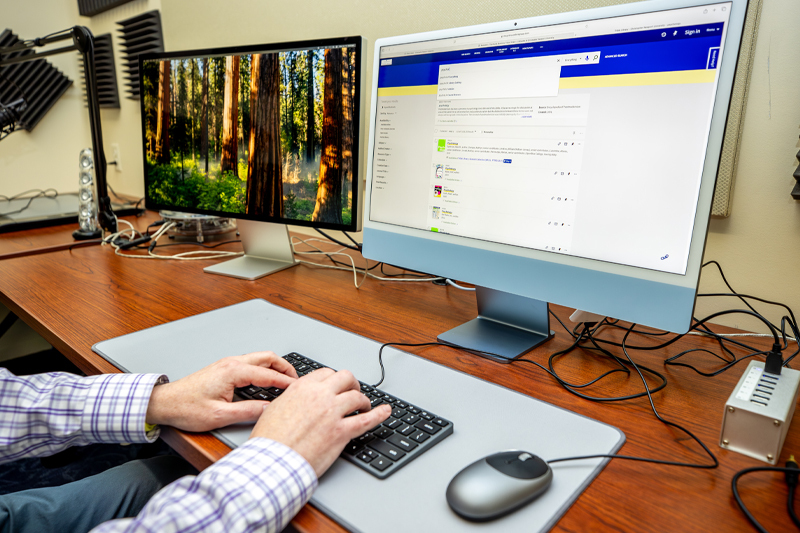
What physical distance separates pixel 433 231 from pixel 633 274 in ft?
1.06

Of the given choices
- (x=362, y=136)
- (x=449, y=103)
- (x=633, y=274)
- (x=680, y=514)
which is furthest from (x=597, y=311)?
(x=362, y=136)

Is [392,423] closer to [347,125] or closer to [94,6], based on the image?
[347,125]

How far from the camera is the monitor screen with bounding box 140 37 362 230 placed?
1013mm

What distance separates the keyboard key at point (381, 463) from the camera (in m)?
0.48

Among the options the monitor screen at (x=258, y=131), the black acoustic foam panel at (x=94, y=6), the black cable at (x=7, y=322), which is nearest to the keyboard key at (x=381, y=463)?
the monitor screen at (x=258, y=131)

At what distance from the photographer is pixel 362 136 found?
1.00 meters

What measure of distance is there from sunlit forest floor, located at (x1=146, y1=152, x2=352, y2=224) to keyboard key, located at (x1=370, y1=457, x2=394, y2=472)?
620mm

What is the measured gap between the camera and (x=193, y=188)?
1.23m

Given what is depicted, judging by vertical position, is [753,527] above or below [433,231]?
below

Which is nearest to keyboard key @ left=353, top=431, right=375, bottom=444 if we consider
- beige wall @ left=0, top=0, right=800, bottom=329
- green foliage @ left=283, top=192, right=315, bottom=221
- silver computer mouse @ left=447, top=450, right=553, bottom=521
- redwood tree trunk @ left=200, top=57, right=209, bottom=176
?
silver computer mouse @ left=447, top=450, right=553, bottom=521

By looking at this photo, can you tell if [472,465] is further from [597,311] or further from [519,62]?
[519,62]

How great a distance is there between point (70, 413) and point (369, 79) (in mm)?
1098

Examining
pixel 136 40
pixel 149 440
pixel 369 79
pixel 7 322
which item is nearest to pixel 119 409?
pixel 149 440

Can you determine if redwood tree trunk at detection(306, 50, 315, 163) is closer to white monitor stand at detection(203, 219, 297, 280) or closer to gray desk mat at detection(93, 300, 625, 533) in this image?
white monitor stand at detection(203, 219, 297, 280)
